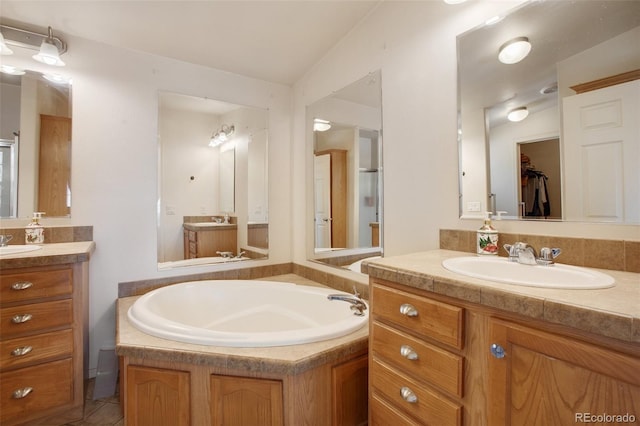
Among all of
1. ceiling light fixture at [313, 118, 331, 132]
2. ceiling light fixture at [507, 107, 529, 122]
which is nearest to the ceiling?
ceiling light fixture at [313, 118, 331, 132]

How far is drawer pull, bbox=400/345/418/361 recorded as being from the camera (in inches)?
Answer: 40.1

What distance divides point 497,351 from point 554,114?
3.31 feet

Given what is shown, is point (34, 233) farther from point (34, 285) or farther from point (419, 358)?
point (419, 358)

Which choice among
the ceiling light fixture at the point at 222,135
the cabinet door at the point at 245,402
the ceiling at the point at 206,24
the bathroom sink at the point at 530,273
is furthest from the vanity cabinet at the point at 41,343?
the bathroom sink at the point at 530,273

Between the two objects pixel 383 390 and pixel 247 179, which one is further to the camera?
pixel 247 179

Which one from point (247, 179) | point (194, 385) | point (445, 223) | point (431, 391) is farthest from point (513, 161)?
point (247, 179)

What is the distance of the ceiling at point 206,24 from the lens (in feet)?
5.93

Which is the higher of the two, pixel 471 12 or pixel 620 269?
pixel 471 12

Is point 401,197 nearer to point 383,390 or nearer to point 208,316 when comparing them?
point 383,390

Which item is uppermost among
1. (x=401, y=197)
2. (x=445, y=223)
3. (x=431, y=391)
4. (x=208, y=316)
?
(x=401, y=197)

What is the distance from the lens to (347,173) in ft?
7.48

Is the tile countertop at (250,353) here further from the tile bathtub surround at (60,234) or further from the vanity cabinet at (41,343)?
the tile bathtub surround at (60,234)

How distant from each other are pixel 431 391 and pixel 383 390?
0.24m

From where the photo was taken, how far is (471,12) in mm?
1428
